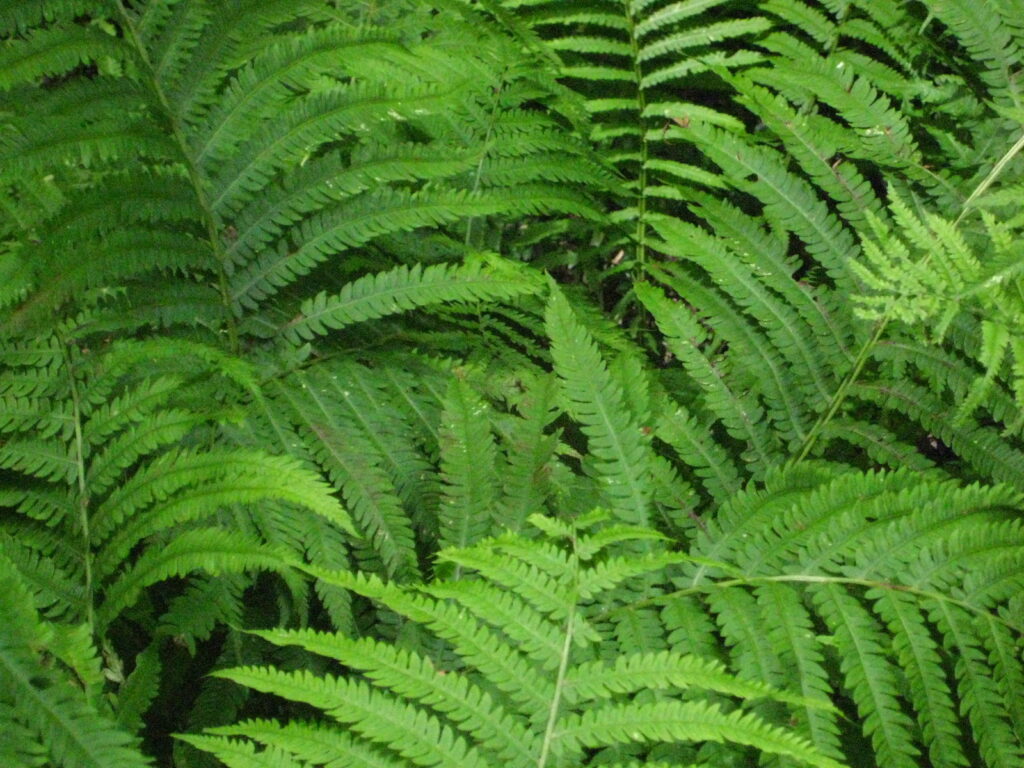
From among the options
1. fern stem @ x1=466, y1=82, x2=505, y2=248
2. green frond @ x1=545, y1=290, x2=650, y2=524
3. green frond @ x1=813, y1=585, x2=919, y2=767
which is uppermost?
fern stem @ x1=466, y1=82, x2=505, y2=248

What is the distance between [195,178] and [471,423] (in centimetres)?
80

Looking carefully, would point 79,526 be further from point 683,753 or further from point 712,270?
point 712,270

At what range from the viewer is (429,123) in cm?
211

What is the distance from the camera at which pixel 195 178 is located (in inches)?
69.3

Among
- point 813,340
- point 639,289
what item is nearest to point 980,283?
point 813,340

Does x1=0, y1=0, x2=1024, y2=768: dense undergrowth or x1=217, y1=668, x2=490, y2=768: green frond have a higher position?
x1=0, y1=0, x2=1024, y2=768: dense undergrowth

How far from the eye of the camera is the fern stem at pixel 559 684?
4.20 ft

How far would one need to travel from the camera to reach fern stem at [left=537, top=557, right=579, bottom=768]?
128 centimetres

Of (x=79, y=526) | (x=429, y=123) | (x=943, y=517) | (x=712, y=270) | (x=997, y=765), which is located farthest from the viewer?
(x=429, y=123)

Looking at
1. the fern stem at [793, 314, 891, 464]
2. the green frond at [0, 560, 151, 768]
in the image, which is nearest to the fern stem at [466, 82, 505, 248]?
the fern stem at [793, 314, 891, 464]

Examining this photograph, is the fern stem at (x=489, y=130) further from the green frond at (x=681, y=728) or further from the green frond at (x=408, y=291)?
the green frond at (x=681, y=728)

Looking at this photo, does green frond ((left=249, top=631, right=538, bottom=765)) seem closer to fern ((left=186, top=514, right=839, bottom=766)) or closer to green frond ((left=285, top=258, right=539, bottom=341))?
fern ((left=186, top=514, right=839, bottom=766))

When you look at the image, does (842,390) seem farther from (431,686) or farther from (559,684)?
(431,686)

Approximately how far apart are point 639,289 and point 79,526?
4.19ft
